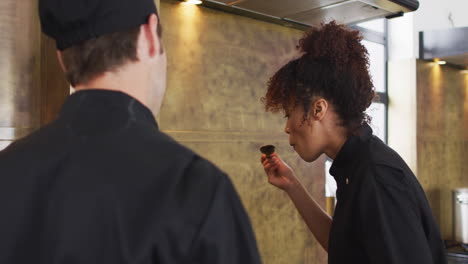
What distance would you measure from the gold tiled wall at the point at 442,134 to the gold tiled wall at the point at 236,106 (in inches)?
100.0

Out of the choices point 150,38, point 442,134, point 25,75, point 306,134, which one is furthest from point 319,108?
point 442,134

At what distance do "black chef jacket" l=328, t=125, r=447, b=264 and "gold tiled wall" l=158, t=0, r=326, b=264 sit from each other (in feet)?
3.63

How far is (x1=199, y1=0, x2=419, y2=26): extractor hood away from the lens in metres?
2.29

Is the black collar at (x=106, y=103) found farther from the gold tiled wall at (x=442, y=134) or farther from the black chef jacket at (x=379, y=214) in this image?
the gold tiled wall at (x=442, y=134)

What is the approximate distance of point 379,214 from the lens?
1.18 metres

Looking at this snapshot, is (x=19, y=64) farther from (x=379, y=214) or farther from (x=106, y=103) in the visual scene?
(x=379, y=214)

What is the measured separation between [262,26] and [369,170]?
1.63 m

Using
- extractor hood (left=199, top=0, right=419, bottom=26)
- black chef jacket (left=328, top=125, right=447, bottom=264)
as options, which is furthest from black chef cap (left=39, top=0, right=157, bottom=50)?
extractor hood (left=199, top=0, right=419, bottom=26)

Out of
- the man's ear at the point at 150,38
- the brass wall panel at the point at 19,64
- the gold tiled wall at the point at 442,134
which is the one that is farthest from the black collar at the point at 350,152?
the gold tiled wall at the point at 442,134

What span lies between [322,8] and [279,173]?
3.39 ft

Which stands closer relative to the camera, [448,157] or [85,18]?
[85,18]

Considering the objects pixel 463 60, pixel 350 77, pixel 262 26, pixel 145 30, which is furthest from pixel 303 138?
pixel 463 60

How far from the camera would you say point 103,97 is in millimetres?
665

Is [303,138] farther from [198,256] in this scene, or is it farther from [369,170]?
[198,256]
